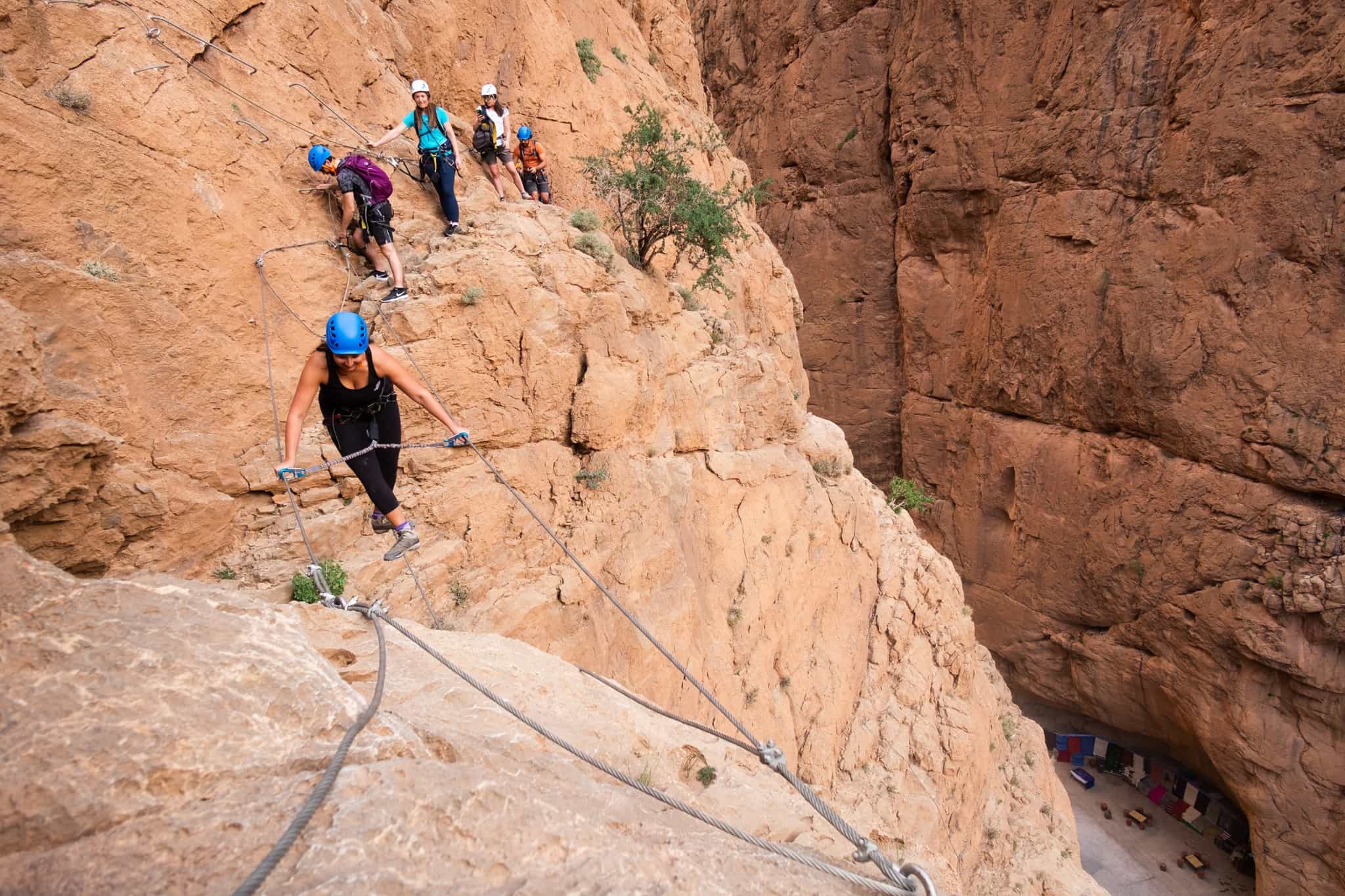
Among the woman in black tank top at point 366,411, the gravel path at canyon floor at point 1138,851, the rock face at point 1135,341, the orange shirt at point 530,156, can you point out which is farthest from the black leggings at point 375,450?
the gravel path at canyon floor at point 1138,851

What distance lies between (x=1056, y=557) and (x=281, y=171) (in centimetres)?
1812

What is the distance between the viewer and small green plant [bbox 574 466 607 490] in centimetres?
602

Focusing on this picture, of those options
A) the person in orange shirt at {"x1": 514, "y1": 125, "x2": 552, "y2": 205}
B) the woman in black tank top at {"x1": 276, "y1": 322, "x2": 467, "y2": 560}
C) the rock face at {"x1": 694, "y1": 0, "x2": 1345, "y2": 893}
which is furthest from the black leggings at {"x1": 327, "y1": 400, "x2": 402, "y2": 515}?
the rock face at {"x1": 694, "y1": 0, "x2": 1345, "y2": 893}

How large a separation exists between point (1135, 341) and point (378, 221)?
16.1 m

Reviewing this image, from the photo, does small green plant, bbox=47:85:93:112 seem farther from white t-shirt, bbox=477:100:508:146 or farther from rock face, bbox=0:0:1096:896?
white t-shirt, bbox=477:100:508:146

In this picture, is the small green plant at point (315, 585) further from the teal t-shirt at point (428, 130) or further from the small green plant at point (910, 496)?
the small green plant at point (910, 496)

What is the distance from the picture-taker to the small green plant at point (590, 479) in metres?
6.02

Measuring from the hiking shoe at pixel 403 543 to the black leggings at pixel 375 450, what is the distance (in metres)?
0.17

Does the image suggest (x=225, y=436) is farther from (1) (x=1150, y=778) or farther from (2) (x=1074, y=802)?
(1) (x=1150, y=778)

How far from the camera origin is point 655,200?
7.43 meters

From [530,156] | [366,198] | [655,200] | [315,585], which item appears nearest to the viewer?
[315,585]

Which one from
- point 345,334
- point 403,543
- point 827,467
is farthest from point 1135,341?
point 345,334

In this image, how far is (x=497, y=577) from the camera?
5.22 metres

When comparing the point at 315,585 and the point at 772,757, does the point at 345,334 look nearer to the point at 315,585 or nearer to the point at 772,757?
the point at 315,585
